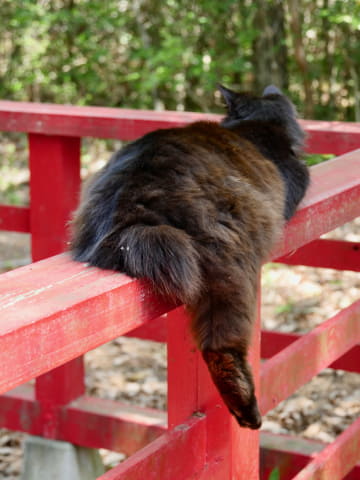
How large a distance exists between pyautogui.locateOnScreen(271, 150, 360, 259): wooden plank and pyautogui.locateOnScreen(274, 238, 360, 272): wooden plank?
866mm

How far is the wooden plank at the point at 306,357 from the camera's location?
87.4 inches

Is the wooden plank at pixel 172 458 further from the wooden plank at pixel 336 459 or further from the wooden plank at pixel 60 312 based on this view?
the wooden plank at pixel 336 459

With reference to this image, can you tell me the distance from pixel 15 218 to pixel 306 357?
1.55 meters

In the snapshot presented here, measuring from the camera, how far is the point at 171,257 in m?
1.58

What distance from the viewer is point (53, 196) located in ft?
10.8

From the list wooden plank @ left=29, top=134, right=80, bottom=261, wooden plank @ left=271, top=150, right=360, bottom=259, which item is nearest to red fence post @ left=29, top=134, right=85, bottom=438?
wooden plank @ left=29, top=134, right=80, bottom=261

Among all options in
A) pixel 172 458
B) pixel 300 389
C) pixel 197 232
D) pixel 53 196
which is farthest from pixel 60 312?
pixel 300 389

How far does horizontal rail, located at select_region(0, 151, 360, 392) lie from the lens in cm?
121

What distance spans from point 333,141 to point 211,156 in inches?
43.3

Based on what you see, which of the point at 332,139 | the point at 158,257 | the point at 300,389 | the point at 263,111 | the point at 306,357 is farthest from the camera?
the point at 300,389

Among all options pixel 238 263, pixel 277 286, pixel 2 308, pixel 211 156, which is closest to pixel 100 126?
pixel 211 156

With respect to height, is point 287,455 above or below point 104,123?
below

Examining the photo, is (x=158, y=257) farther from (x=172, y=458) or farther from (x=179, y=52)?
(x=179, y=52)

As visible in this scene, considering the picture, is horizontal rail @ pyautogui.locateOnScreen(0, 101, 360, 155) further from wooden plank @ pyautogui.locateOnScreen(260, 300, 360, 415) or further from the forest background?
the forest background
